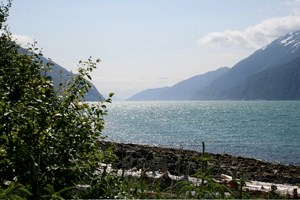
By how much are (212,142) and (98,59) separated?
7145 cm

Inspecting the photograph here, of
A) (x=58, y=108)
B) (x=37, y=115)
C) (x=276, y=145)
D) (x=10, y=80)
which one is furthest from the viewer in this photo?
(x=276, y=145)

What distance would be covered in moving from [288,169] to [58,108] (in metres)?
36.1

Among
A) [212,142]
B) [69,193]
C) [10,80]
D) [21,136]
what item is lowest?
[212,142]

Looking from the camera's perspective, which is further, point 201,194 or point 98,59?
point 98,59

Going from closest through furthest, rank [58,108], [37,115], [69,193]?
[69,193], [37,115], [58,108]

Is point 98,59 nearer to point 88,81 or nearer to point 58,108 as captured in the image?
point 88,81

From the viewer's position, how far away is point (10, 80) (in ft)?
24.3

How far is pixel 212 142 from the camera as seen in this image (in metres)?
78.3

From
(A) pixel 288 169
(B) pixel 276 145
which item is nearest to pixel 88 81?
(A) pixel 288 169

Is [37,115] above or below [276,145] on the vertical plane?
above

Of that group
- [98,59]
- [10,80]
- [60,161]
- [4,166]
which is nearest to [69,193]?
[60,161]

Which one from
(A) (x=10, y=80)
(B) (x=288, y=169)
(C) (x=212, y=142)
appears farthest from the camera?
(C) (x=212, y=142)

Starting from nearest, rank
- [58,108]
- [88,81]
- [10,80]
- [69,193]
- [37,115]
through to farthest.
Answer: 1. [69,193]
2. [37,115]
3. [58,108]
4. [10,80]
5. [88,81]

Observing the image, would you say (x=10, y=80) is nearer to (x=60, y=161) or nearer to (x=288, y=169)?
(x=60, y=161)
